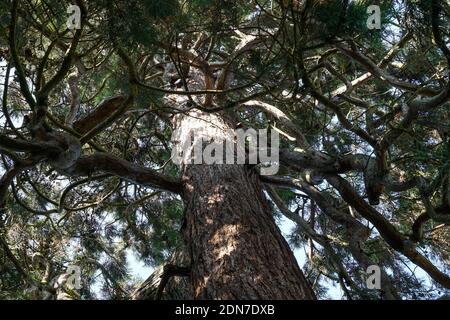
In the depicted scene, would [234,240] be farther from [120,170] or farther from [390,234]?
[390,234]

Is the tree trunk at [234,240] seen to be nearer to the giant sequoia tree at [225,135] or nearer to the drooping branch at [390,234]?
the giant sequoia tree at [225,135]

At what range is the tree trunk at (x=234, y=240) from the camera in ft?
6.49

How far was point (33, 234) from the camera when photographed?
4098 millimetres

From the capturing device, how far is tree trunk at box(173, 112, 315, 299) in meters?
1.98

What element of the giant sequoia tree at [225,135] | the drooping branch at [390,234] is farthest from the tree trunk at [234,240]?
the drooping branch at [390,234]

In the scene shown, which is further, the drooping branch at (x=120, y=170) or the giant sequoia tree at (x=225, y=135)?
the drooping branch at (x=120, y=170)

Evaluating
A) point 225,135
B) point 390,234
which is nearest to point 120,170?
point 225,135

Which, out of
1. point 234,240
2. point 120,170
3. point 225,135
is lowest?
point 234,240

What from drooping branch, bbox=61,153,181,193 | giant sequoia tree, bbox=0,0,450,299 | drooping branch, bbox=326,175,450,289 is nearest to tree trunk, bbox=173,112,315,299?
giant sequoia tree, bbox=0,0,450,299

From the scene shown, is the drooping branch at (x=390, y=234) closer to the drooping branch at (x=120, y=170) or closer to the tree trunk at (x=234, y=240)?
the tree trunk at (x=234, y=240)

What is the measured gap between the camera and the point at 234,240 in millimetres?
2232

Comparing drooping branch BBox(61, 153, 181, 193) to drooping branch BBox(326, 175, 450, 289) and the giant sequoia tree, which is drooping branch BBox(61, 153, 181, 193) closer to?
the giant sequoia tree

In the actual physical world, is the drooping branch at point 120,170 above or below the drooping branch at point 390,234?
above

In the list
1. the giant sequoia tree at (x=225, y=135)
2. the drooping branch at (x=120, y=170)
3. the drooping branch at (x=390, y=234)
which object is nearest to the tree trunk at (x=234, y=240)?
the giant sequoia tree at (x=225, y=135)
